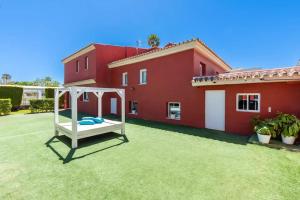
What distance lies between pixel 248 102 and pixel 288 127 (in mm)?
2428

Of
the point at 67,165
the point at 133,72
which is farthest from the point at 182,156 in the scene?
the point at 133,72

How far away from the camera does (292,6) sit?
11695 mm

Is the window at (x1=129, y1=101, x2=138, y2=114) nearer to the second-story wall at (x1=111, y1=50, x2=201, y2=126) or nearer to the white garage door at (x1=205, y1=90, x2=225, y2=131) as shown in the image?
the second-story wall at (x1=111, y1=50, x2=201, y2=126)

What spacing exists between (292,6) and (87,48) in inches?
769

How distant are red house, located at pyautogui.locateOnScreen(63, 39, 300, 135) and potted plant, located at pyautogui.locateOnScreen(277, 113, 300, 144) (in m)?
0.83

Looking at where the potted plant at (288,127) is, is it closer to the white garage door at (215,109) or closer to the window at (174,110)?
the white garage door at (215,109)

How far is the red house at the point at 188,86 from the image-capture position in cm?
853

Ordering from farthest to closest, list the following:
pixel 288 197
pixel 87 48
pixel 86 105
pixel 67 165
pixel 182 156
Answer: pixel 86 105
pixel 87 48
pixel 182 156
pixel 67 165
pixel 288 197

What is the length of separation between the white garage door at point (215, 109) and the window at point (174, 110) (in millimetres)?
2361

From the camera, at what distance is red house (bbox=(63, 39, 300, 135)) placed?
853 cm

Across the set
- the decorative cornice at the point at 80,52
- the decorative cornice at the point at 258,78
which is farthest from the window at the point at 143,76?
the decorative cornice at the point at 80,52

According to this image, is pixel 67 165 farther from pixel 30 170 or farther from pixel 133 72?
pixel 133 72

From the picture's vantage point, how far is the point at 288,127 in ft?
24.0

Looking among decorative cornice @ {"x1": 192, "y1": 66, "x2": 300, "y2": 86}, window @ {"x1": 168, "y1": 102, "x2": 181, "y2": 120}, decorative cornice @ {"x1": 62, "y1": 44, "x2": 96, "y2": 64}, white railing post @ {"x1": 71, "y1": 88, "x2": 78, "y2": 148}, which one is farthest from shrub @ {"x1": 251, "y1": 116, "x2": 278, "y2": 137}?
decorative cornice @ {"x1": 62, "y1": 44, "x2": 96, "y2": 64}
